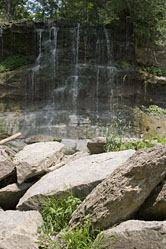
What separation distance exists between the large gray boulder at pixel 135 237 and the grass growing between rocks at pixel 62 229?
0.51 feet

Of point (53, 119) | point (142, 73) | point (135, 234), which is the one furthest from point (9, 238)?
point (142, 73)

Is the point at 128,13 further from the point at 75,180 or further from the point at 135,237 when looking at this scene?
the point at 135,237

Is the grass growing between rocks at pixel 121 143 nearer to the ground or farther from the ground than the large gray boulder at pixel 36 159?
farther from the ground

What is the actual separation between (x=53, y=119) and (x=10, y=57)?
13.5 feet

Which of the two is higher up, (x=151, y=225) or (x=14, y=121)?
(x=151, y=225)

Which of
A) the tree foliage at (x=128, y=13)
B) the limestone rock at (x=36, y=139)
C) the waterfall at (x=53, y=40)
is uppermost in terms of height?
the tree foliage at (x=128, y=13)

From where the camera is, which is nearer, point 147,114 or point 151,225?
point 151,225

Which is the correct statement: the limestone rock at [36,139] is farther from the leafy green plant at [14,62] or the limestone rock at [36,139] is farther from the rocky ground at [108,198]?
the rocky ground at [108,198]

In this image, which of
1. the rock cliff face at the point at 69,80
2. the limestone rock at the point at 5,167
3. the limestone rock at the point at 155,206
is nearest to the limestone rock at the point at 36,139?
the rock cliff face at the point at 69,80

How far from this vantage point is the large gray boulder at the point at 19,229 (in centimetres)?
262

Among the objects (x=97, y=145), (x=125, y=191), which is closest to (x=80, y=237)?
(x=125, y=191)

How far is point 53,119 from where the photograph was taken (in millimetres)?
11812

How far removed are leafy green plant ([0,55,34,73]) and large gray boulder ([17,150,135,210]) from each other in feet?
32.4

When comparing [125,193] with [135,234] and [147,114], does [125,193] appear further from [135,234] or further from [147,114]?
[147,114]
